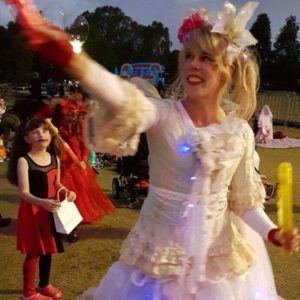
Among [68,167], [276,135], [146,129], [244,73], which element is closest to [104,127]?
[146,129]

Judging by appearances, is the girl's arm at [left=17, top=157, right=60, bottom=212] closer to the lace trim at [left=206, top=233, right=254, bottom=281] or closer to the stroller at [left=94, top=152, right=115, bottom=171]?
the lace trim at [left=206, top=233, right=254, bottom=281]

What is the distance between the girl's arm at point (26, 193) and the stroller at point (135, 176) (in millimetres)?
2618

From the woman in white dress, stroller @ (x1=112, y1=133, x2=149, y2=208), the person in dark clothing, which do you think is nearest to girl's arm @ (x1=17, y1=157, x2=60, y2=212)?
the woman in white dress

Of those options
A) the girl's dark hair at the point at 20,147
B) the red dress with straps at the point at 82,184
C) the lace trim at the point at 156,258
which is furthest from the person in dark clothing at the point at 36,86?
the lace trim at the point at 156,258

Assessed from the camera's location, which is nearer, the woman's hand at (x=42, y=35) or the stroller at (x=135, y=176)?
the woman's hand at (x=42, y=35)

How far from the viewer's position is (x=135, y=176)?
6578 millimetres

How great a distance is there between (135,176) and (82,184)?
46.7 inches

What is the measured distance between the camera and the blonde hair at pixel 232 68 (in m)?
1.92

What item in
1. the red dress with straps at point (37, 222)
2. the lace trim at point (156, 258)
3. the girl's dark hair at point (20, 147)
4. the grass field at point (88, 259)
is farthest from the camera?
the grass field at point (88, 259)

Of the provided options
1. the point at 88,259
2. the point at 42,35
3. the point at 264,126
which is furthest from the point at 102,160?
the point at 42,35

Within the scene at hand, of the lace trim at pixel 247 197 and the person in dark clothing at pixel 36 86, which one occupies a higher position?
the person in dark clothing at pixel 36 86

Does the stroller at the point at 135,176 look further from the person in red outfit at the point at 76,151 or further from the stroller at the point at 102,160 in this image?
the stroller at the point at 102,160

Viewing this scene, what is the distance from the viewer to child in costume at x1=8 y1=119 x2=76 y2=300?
3.53 m

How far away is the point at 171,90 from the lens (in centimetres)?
221
